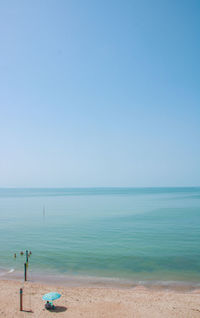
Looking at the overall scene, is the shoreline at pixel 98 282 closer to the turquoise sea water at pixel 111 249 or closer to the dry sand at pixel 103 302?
the turquoise sea water at pixel 111 249

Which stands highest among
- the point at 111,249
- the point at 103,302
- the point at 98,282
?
the point at 103,302

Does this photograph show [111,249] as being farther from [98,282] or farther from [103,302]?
[103,302]

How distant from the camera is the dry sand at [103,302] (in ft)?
58.3

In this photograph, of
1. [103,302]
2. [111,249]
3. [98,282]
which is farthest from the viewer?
[111,249]

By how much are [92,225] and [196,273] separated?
30.8 m

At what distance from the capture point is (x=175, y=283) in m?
24.1

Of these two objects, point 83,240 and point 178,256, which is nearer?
point 178,256

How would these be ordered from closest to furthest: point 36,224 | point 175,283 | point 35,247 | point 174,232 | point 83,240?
1. point 175,283
2. point 35,247
3. point 83,240
4. point 174,232
5. point 36,224

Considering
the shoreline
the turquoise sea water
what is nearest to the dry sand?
the shoreline

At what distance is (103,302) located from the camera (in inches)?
773

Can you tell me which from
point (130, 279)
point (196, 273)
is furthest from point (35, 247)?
point (196, 273)

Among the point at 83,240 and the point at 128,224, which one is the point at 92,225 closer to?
the point at 128,224

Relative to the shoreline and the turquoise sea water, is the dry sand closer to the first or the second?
the shoreline

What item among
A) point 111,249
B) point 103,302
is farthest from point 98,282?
point 111,249
